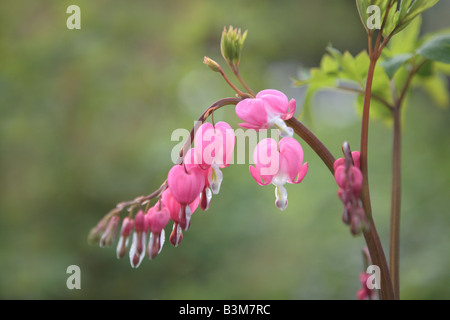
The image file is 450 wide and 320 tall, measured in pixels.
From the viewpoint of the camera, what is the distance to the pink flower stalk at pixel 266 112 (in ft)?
1.79

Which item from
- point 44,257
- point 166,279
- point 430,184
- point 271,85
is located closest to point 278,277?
point 166,279

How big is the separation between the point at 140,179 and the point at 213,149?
6.56 ft

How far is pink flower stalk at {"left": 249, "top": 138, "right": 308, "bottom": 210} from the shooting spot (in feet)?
1.90

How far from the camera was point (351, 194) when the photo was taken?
0.48 meters

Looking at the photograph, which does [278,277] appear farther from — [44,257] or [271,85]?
[271,85]

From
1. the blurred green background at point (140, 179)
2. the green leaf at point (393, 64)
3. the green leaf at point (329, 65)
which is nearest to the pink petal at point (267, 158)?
the green leaf at point (393, 64)

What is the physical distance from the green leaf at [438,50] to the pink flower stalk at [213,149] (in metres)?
0.43

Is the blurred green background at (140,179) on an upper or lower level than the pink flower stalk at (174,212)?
upper

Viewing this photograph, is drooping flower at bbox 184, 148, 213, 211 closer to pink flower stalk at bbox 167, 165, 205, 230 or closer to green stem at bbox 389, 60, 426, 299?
pink flower stalk at bbox 167, 165, 205, 230

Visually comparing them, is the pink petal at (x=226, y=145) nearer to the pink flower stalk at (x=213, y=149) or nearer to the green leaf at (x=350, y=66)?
the pink flower stalk at (x=213, y=149)

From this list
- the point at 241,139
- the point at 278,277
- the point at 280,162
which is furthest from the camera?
the point at 278,277

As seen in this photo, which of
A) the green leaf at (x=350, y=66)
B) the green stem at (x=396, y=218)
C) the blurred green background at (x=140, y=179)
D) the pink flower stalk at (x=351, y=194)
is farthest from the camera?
the blurred green background at (x=140, y=179)

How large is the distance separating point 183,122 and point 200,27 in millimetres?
641
